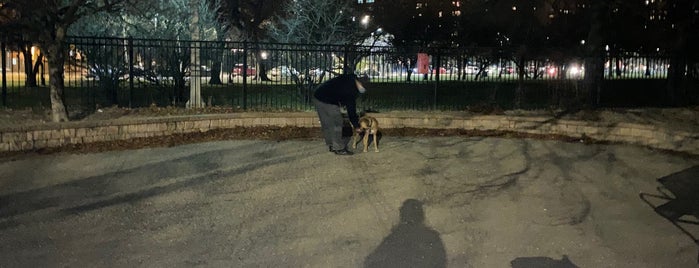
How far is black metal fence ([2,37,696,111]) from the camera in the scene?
47.5 feet

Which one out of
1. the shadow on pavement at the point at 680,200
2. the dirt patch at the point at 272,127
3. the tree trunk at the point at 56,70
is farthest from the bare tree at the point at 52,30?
the shadow on pavement at the point at 680,200

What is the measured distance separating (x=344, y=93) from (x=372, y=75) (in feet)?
17.7

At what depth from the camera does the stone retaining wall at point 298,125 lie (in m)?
9.70

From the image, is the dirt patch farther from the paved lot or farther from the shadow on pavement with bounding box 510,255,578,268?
the shadow on pavement with bounding box 510,255,578,268

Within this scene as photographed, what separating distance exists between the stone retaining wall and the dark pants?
2352 millimetres

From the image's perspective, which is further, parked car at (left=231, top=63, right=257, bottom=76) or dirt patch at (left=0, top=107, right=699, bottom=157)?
parked car at (left=231, top=63, right=257, bottom=76)

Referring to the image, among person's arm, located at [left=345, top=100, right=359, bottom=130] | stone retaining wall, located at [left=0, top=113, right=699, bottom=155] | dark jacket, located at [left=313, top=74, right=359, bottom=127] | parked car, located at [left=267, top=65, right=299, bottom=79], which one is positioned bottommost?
stone retaining wall, located at [left=0, top=113, right=699, bottom=155]

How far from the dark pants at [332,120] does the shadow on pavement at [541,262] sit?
4.71 m

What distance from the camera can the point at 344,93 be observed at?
952 centimetres

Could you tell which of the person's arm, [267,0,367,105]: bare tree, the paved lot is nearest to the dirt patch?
the paved lot

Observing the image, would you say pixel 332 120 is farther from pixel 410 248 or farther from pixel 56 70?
pixel 56 70

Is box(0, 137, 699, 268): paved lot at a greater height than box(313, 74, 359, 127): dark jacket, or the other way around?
box(313, 74, 359, 127): dark jacket

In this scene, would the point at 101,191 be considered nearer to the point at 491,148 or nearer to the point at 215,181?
the point at 215,181

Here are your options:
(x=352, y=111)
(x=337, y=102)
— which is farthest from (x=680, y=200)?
(x=337, y=102)
